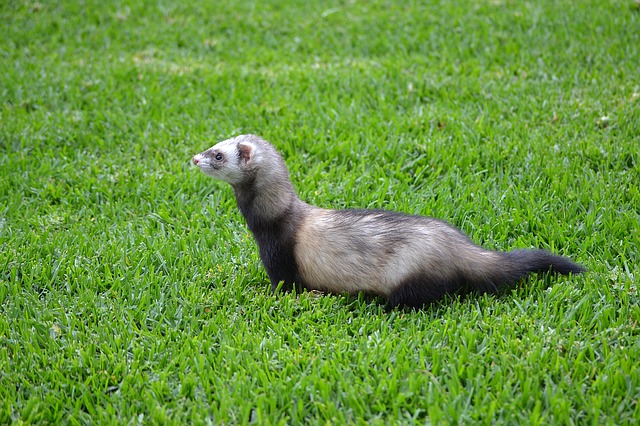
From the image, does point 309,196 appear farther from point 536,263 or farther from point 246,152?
point 536,263

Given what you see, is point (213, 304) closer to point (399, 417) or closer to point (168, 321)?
point (168, 321)

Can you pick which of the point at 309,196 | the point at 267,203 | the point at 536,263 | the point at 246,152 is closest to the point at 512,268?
the point at 536,263

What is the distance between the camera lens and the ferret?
374cm

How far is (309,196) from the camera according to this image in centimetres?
514

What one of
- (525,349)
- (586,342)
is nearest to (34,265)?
(525,349)

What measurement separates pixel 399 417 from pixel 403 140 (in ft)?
A: 10.1

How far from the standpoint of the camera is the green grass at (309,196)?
3.25 meters

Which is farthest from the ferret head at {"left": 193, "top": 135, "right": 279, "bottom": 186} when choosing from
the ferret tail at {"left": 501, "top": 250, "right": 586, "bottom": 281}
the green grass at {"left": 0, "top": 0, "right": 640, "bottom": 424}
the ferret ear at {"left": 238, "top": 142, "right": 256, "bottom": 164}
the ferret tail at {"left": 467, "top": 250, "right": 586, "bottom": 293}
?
the ferret tail at {"left": 501, "top": 250, "right": 586, "bottom": 281}

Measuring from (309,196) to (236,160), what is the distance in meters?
1.17

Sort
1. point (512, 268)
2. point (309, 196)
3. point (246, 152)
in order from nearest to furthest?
point (512, 268) < point (246, 152) < point (309, 196)

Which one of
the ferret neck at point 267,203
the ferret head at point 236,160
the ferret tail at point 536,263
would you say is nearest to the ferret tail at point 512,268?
the ferret tail at point 536,263

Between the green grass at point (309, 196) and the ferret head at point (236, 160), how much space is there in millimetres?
610

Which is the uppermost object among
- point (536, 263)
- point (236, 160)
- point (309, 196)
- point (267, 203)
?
point (236, 160)

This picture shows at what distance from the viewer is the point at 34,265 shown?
14.3ft
